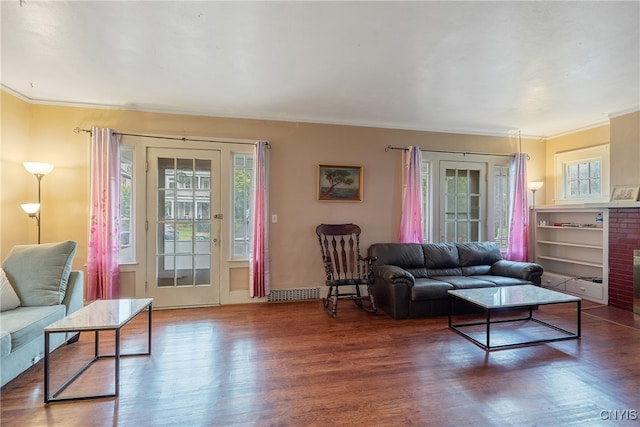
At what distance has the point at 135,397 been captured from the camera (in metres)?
2.04

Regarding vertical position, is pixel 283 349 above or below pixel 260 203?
below

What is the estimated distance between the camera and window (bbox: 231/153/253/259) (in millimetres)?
4172

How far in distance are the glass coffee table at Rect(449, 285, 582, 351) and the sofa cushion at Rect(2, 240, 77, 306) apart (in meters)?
3.62

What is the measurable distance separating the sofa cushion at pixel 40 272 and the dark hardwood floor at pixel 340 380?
52 centimetres

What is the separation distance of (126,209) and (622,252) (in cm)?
626

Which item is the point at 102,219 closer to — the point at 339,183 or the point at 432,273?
the point at 339,183

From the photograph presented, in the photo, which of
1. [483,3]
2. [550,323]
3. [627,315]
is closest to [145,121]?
[483,3]

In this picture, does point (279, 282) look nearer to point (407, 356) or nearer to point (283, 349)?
point (283, 349)

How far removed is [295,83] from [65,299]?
2870mm

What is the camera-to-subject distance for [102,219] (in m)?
3.63

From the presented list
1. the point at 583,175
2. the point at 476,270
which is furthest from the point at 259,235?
the point at 583,175

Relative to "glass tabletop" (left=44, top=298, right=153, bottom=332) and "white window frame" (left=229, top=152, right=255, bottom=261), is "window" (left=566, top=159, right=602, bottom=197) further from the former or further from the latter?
"glass tabletop" (left=44, top=298, right=153, bottom=332)

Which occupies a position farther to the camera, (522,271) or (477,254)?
(477,254)

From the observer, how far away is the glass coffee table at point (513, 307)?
9.14 ft
